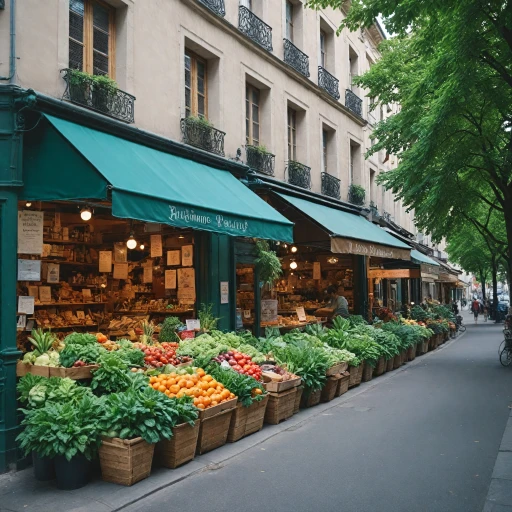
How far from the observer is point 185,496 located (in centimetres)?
555

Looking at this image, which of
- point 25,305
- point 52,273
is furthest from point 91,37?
point 25,305

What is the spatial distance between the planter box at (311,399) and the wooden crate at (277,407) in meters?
1.01

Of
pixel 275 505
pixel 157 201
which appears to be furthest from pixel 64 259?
pixel 275 505

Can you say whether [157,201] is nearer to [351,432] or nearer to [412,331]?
[351,432]

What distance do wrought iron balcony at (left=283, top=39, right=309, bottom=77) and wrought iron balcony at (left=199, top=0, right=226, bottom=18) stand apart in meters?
3.32

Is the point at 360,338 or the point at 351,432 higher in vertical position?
the point at 360,338

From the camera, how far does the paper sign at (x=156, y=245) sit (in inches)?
462

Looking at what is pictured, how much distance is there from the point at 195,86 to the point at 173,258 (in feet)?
12.6

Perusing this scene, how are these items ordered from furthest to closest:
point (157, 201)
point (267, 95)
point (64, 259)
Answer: point (267, 95) → point (64, 259) → point (157, 201)

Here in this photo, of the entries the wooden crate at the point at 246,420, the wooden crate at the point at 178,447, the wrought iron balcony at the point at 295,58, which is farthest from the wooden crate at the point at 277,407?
the wrought iron balcony at the point at 295,58

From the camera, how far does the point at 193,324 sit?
1042 centimetres

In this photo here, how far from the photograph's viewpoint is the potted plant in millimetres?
5512

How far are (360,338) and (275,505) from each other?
7.94m

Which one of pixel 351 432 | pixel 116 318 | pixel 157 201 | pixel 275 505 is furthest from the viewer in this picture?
pixel 116 318
